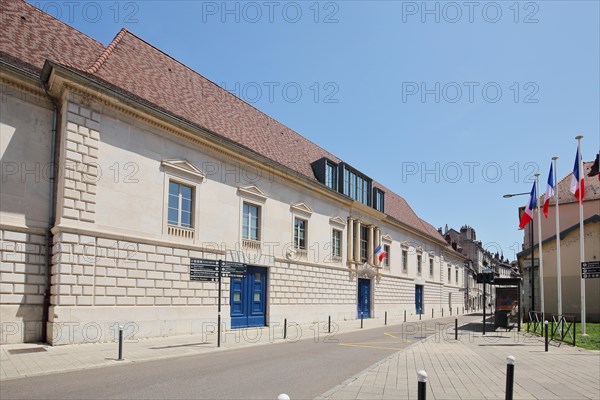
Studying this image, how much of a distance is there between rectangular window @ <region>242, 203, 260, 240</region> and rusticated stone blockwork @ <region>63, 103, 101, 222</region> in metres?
8.71

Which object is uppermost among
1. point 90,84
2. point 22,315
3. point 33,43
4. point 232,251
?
point 33,43

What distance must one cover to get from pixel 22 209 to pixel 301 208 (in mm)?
16104

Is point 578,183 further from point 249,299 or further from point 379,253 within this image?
point 379,253

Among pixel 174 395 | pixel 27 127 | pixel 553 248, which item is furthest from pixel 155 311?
pixel 553 248

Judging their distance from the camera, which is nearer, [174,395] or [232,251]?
[174,395]

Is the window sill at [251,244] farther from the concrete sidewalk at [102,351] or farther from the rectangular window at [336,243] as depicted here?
the rectangular window at [336,243]

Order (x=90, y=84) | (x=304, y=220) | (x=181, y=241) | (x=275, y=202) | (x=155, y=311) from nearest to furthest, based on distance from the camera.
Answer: (x=90, y=84) < (x=155, y=311) < (x=181, y=241) < (x=275, y=202) < (x=304, y=220)

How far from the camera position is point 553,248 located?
3359 centimetres

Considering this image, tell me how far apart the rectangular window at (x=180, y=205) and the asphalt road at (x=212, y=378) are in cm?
654

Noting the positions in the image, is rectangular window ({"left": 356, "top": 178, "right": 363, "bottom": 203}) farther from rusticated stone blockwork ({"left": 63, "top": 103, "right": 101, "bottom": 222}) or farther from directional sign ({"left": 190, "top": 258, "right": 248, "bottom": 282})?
rusticated stone blockwork ({"left": 63, "top": 103, "right": 101, "bottom": 222})

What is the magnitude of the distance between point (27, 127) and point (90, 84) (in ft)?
8.08

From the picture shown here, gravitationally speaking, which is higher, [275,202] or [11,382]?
[275,202]

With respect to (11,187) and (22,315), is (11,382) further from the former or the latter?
(11,187)

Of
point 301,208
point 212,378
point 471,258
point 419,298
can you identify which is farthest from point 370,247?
point 471,258
